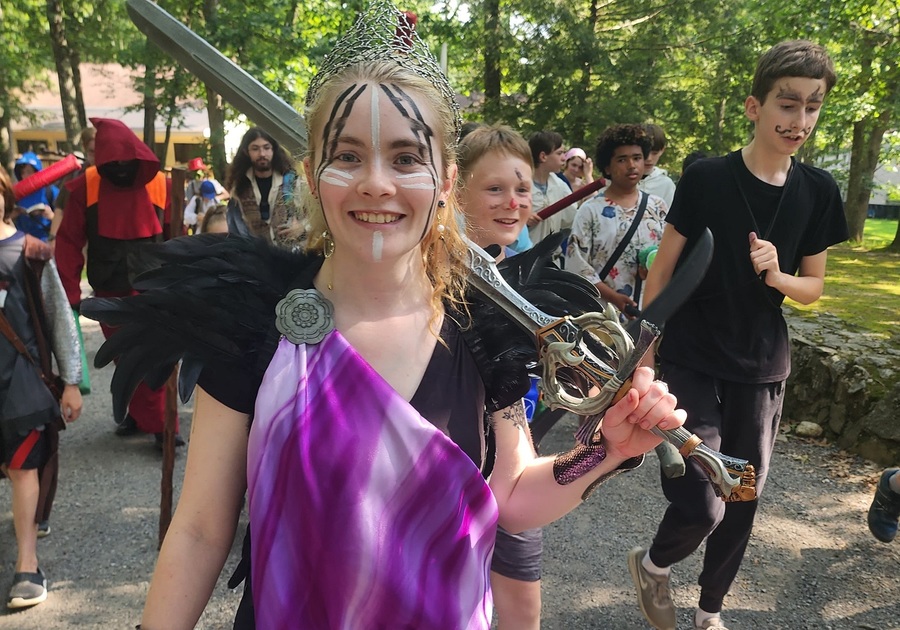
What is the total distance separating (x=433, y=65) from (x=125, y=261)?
3386mm

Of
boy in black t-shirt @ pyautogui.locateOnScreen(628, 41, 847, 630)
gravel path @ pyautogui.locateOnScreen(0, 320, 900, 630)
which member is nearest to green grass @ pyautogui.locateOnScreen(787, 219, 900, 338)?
gravel path @ pyautogui.locateOnScreen(0, 320, 900, 630)

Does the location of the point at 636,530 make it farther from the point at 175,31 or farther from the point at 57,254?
the point at 57,254

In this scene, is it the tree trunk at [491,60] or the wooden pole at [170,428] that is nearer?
the wooden pole at [170,428]

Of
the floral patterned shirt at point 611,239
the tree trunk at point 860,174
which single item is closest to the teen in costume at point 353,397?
the floral patterned shirt at point 611,239

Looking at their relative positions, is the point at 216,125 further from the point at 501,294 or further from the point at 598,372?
the point at 598,372

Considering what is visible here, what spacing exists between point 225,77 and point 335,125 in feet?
2.59

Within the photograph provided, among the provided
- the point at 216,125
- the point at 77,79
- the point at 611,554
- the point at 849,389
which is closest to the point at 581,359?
the point at 611,554

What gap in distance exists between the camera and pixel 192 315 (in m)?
1.29

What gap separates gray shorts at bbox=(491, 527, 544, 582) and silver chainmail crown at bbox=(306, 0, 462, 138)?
Answer: 1.40m

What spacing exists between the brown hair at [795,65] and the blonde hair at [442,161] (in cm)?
149

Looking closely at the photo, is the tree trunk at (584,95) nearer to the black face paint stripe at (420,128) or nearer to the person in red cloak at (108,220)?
the person in red cloak at (108,220)

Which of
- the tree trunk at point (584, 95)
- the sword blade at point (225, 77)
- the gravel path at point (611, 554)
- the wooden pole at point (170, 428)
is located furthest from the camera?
the tree trunk at point (584, 95)

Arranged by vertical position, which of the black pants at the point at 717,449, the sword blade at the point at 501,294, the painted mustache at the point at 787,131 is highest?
the painted mustache at the point at 787,131

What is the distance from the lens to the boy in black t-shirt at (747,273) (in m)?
2.39
